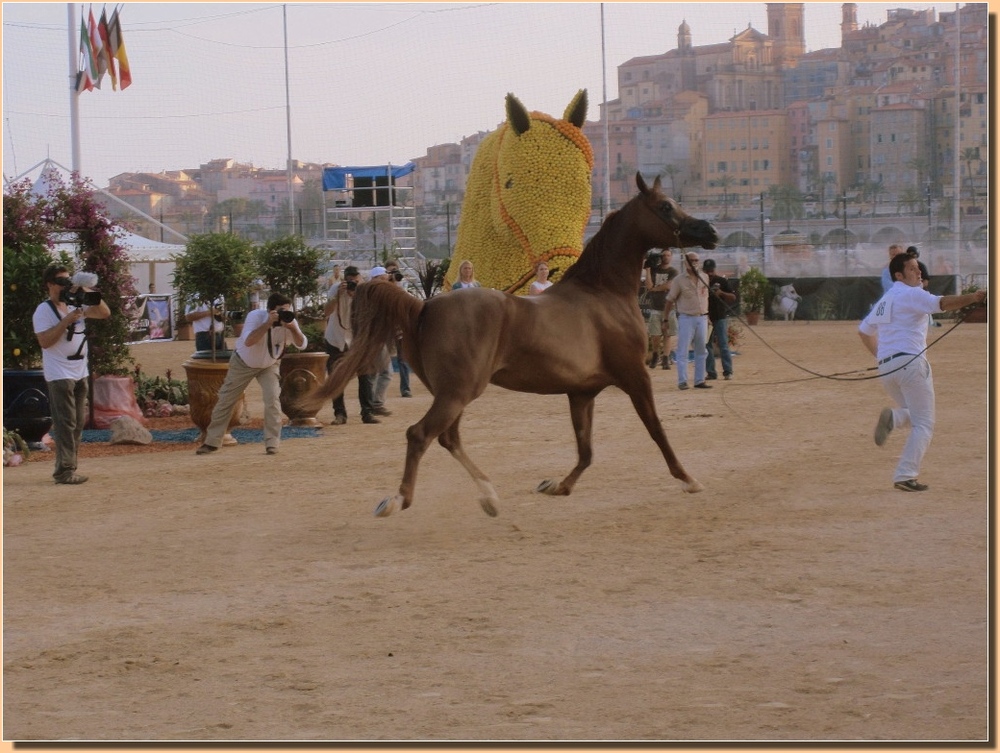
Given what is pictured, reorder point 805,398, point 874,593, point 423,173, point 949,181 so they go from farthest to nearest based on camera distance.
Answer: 1. point 949,181
2. point 423,173
3. point 805,398
4. point 874,593

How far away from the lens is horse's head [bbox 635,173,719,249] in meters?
9.73

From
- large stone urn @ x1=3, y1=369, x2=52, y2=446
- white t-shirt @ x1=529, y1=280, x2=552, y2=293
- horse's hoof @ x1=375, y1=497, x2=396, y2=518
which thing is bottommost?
horse's hoof @ x1=375, y1=497, x2=396, y2=518

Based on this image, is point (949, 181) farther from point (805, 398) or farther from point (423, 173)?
point (805, 398)

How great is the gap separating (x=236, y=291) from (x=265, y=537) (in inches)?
272

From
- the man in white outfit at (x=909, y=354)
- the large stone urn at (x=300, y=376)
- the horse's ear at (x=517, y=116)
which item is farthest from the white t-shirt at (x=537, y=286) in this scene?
the man in white outfit at (x=909, y=354)

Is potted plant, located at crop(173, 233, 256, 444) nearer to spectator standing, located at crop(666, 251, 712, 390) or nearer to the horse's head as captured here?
spectator standing, located at crop(666, 251, 712, 390)

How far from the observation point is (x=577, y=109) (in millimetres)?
20234

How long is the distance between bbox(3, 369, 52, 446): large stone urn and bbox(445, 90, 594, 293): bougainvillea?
7.50 metres

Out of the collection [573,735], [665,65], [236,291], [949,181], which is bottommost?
[573,735]

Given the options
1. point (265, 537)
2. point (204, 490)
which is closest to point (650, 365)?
point (204, 490)

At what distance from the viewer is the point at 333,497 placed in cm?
1022

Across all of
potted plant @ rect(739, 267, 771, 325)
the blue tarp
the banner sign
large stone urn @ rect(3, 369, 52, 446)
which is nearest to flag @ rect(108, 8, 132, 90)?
the banner sign

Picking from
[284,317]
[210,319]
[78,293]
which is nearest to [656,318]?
[210,319]

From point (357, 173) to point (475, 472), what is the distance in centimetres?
2999
